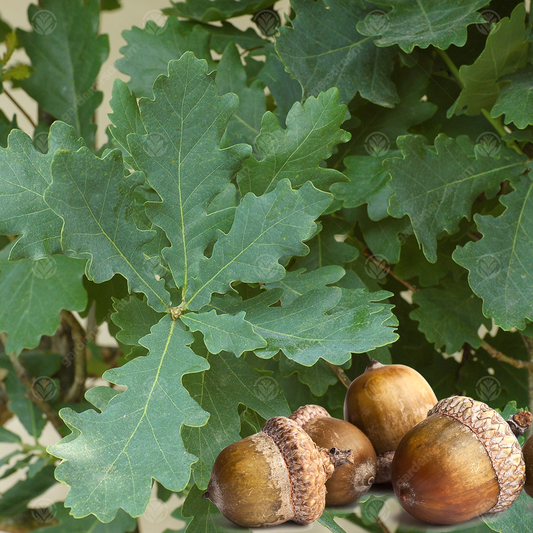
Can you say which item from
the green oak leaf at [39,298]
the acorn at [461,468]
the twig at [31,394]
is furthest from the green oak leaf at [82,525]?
the acorn at [461,468]

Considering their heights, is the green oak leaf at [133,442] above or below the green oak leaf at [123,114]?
below

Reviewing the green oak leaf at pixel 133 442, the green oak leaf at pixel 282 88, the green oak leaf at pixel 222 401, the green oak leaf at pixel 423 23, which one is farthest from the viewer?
the green oak leaf at pixel 282 88

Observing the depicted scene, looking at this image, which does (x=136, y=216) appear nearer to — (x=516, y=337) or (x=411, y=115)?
(x=411, y=115)

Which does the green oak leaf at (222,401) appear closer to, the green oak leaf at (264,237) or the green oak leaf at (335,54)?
the green oak leaf at (264,237)

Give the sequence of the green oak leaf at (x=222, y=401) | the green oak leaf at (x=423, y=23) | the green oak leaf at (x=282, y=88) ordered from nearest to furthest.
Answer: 1. the green oak leaf at (x=222, y=401)
2. the green oak leaf at (x=423, y=23)
3. the green oak leaf at (x=282, y=88)

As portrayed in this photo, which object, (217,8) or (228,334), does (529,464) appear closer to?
(228,334)

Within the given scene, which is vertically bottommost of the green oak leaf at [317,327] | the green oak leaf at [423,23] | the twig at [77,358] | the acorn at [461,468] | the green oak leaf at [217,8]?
the twig at [77,358]
